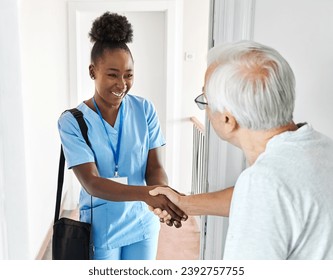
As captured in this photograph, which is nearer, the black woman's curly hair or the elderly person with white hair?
the elderly person with white hair

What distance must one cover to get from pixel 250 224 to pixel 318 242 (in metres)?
0.13

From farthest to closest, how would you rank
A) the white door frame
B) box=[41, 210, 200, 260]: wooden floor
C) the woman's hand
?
the white door frame → box=[41, 210, 200, 260]: wooden floor → the woman's hand

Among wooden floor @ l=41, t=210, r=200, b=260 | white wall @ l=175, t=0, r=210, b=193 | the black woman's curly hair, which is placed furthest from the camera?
white wall @ l=175, t=0, r=210, b=193

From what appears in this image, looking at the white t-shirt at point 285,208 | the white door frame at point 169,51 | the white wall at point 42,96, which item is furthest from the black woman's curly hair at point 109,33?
the white door frame at point 169,51

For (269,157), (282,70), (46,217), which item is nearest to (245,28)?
(282,70)

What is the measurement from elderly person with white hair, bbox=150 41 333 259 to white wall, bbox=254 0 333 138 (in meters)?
0.42

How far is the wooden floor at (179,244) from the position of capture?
2.82 metres

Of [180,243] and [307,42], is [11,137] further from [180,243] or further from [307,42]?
[180,243]

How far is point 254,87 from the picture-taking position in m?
0.81

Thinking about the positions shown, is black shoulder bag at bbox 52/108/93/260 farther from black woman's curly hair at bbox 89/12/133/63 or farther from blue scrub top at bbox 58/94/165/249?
black woman's curly hair at bbox 89/12/133/63

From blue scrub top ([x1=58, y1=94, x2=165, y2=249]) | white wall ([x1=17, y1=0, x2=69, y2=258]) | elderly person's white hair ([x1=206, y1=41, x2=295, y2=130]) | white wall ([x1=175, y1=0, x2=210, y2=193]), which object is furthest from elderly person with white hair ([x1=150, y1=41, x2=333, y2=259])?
white wall ([x1=175, y1=0, x2=210, y2=193])

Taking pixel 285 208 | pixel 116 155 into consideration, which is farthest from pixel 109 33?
pixel 285 208

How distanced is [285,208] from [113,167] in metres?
0.89

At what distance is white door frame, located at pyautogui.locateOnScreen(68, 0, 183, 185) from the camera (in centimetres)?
339
